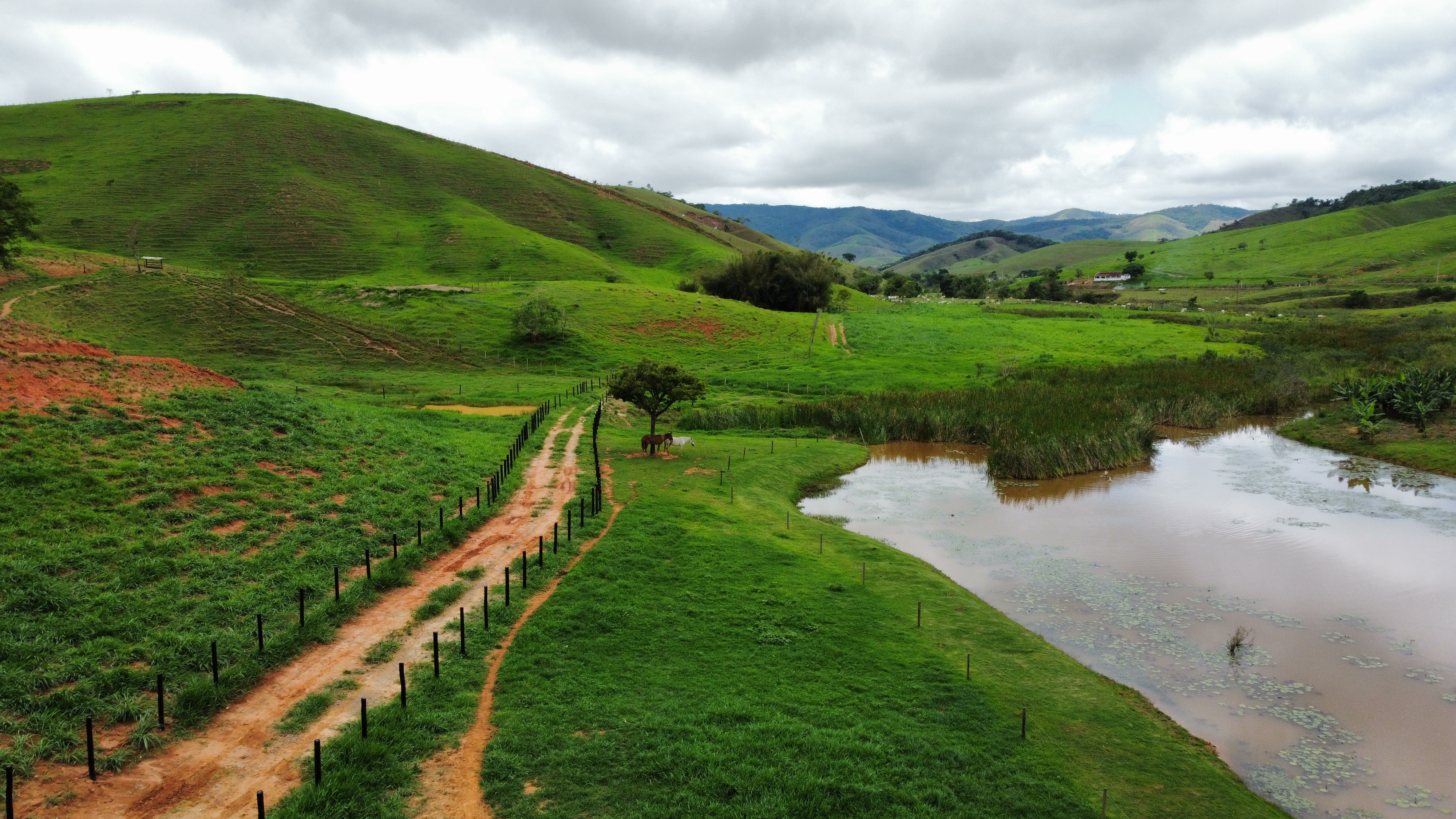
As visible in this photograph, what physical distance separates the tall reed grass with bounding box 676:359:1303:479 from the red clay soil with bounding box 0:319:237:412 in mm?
27121

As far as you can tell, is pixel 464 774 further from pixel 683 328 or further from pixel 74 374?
pixel 683 328

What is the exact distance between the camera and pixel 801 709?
15211 millimetres

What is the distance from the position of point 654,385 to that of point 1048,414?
2680cm

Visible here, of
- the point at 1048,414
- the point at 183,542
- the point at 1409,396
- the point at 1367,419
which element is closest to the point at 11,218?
the point at 183,542

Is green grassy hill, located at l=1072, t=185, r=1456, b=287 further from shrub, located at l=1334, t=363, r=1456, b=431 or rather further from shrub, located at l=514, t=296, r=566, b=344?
shrub, located at l=514, t=296, r=566, b=344

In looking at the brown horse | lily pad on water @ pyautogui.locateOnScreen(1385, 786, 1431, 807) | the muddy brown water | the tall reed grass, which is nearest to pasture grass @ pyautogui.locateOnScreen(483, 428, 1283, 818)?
the muddy brown water

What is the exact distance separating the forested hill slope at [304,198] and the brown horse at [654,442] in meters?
68.7

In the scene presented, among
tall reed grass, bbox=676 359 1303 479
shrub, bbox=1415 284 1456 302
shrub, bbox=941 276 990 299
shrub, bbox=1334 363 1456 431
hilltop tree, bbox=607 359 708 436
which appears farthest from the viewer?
shrub, bbox=941 276 990 299

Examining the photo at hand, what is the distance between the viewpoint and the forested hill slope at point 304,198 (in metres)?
100

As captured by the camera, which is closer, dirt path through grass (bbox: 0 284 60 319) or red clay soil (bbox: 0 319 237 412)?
red clay soil (bbox: 0 319 237 412)

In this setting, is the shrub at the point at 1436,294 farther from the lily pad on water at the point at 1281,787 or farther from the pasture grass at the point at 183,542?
the pasture grass at the point at 183,542

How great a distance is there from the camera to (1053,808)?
12.6 metres

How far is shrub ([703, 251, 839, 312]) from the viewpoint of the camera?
100875mm

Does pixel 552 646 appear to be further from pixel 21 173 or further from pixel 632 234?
pixel 21 173
